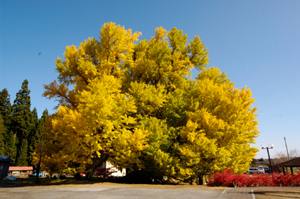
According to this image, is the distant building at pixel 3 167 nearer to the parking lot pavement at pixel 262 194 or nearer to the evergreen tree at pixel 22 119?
the evergreen tree at pixel 22 119

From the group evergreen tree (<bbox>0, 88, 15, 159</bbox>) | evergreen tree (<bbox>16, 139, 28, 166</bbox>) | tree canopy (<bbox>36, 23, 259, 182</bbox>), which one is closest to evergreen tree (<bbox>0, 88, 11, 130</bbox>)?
evergreen tree (<bbox>0, 88, 15, 159</bbox>)

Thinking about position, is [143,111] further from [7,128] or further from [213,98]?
[7,128]

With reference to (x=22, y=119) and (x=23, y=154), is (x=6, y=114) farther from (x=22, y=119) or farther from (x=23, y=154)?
(x=23, y=154)

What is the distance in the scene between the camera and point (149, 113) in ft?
59.0

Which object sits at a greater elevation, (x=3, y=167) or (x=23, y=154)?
(x=23, y=154)

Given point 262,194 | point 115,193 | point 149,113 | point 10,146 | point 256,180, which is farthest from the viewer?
point 10,146

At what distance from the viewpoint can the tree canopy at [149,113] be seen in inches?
540

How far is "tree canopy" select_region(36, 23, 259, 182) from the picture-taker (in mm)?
13719

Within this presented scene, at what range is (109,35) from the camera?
59.2 ft

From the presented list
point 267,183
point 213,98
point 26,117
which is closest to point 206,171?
point 267,183

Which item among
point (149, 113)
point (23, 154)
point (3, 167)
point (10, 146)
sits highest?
point (149, 113)

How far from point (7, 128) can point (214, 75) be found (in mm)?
46275

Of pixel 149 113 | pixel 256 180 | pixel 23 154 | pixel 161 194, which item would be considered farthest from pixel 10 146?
pixel 256 180

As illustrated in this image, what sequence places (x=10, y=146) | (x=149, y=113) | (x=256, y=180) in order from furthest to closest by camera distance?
1. (x=10, y=146)
2. (x=149, y=113)
3. (x=256, y=180)
